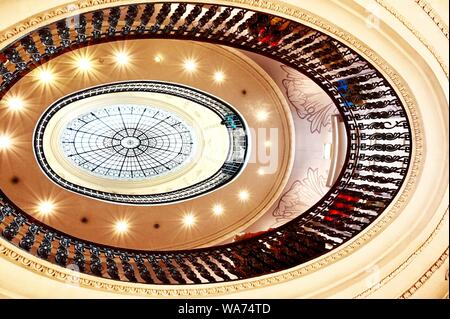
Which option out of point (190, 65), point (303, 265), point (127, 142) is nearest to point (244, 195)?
point (127, 142)

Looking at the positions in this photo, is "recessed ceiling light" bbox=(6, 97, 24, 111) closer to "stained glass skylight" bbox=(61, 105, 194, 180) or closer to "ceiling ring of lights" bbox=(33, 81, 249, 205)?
"ceiling ring of lights" bbox=(33, 81, 249, 205)

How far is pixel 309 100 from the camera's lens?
10.0 m

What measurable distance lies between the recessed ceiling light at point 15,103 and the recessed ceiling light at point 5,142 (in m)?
0.89

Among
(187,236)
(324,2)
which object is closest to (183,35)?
(324,2)

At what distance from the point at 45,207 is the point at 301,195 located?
24.2 feet

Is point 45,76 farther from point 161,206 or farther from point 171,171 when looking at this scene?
point 161,206

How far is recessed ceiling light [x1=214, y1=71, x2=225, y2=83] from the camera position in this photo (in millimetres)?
9508

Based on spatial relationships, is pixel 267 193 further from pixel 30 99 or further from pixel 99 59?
pixel 30 99

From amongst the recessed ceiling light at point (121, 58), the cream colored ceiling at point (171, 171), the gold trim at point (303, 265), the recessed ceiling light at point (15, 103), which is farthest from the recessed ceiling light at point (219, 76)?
the recessed ceiling light at point (15, 103)

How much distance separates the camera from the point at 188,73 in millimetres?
9477

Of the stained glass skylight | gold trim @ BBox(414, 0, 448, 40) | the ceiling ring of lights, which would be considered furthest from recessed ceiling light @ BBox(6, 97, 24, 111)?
gold trim @ BBox(414, 0, 448, 40)

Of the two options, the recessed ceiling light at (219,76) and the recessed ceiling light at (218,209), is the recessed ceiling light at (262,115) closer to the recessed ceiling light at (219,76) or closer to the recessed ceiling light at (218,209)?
the recessed ceiling light at (219,76)

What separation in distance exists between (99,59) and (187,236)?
6.12 m

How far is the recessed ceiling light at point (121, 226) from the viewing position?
468 inches
